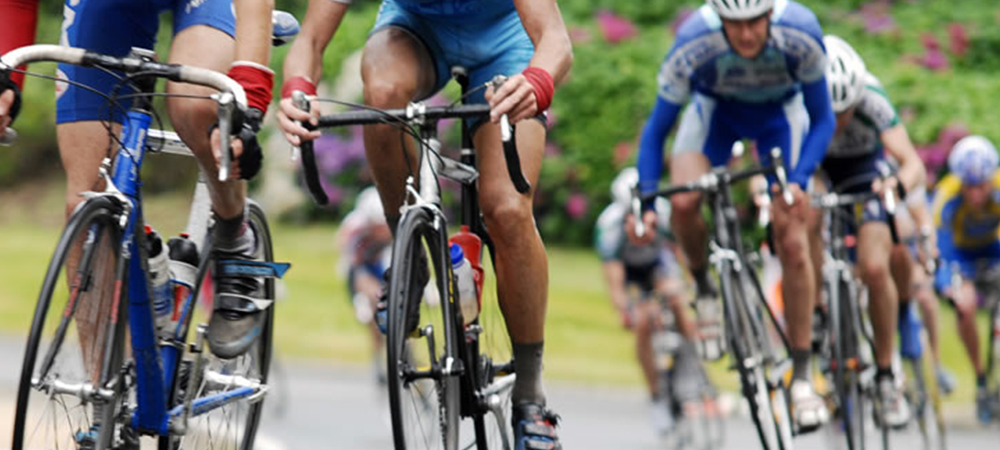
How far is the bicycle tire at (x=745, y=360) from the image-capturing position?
8.18m

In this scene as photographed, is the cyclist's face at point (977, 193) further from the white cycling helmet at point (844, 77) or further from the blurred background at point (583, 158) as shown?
the white cycling helmet at point (844, 77)

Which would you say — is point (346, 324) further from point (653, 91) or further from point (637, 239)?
point (637, 239)

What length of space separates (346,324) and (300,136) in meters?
18.9

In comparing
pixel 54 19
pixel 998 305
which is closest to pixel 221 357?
pixel 998 305

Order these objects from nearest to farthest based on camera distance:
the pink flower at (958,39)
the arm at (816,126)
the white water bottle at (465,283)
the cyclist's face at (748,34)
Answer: the white water bottle at (465,283)
the cyclist's face at (748,34)
the arm at (816,126)
the pink flower at (958,39)

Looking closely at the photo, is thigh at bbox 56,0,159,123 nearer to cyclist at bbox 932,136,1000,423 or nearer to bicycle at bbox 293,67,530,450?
bicycle at bbox 293,67,530,450

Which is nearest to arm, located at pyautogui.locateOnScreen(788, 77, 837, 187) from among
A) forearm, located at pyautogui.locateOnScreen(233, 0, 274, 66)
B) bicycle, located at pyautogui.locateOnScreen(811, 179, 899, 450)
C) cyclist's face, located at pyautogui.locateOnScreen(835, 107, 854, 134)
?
bicycle, located at pyautogui.locateOnScreen(811, 179, 899, 450)

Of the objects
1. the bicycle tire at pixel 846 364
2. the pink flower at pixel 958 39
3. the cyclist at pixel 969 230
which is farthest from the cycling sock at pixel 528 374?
the pink flower at pixel 958 39

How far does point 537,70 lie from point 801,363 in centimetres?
394

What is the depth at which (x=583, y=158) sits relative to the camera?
1003 inches

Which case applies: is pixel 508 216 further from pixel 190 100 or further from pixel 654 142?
pixel 654 142

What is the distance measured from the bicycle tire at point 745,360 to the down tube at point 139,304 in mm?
3688

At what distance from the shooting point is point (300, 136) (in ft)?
17.5

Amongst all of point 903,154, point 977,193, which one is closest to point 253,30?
point 903,154
